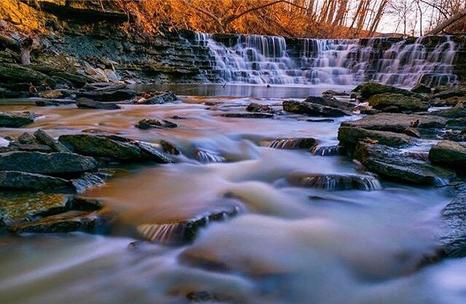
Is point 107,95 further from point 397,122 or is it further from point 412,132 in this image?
point 412,132

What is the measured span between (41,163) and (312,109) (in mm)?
5478

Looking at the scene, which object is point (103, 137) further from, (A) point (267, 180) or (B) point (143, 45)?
(B) point (143, 45)

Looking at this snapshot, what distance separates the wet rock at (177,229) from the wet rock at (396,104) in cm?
571

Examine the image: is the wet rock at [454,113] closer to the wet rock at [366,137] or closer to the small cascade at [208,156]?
the wet rock at [366,137]

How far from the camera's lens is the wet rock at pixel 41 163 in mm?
3281

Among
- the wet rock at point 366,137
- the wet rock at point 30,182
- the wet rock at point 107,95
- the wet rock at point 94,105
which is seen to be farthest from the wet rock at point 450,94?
the wet rock at point 30,182

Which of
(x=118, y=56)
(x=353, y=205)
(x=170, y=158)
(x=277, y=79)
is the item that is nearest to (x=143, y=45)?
(x=118, y=56)

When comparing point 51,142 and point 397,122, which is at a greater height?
point 51,142

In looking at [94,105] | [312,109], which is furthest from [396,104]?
[94,105]

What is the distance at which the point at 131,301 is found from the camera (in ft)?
6.84

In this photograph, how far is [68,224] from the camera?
8.80 feet

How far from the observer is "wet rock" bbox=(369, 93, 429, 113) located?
7.81 metres

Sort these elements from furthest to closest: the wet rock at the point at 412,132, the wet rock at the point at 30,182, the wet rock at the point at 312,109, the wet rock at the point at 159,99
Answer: the wet rock at the point at 159,99
the wet rock at the point at 312,109
the wet rock at the point at 412,132
the wet rock at the point at 30,182

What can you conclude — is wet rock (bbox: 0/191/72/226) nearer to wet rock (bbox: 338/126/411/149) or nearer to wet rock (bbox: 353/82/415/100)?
wet rock (bbox: 338/126/411/149)
